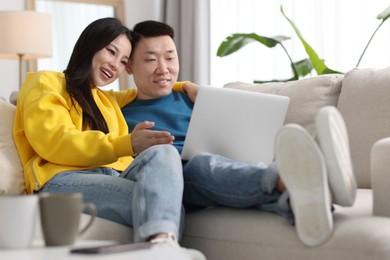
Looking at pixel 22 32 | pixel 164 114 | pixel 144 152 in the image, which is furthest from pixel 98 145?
pixel 22 32

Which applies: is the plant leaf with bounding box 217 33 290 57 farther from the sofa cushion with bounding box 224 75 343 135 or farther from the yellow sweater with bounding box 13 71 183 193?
the yellow sweater with bounding box 13 71 183 193

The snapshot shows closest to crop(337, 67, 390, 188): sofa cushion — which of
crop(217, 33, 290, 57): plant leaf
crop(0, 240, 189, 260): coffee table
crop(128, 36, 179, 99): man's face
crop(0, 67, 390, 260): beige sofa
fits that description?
crop(0, 67, 390, 260): beige sofa

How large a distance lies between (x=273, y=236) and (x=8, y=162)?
2.82 ft

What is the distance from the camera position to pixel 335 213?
1.84m

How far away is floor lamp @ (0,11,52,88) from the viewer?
414 cm

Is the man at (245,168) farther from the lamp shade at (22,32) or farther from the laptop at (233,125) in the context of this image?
the lamp shade at (22,32)

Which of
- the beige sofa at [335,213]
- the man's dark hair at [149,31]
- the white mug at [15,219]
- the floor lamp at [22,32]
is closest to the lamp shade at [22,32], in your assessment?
the floor lamp at [22,32]

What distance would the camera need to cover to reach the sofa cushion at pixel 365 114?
232cm

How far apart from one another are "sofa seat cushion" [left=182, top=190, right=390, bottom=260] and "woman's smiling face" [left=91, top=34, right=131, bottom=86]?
1.95 ft

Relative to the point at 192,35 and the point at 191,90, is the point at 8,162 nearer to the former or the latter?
the point at 191,90

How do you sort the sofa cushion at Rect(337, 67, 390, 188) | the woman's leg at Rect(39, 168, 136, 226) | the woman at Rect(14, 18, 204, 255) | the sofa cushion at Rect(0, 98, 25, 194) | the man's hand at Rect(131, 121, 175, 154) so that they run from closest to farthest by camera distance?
1. the woman at Rect(14, 18, 204, 255)
2. the woman's leg at Rect(39, 168, 136, 226)
3. the man's hand at Rect(131, 121, 175, 154)
4. the sofa cushion at Rect(0, 98, 25, 194)
5. the sofa cushion at Rect(337, 67, 390, 188)

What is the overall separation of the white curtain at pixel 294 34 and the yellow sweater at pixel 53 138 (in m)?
2.35

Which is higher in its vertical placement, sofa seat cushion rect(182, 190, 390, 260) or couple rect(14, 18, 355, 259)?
couple rect(14, 18, 355, 259)

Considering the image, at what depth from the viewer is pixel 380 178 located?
1.82 m
